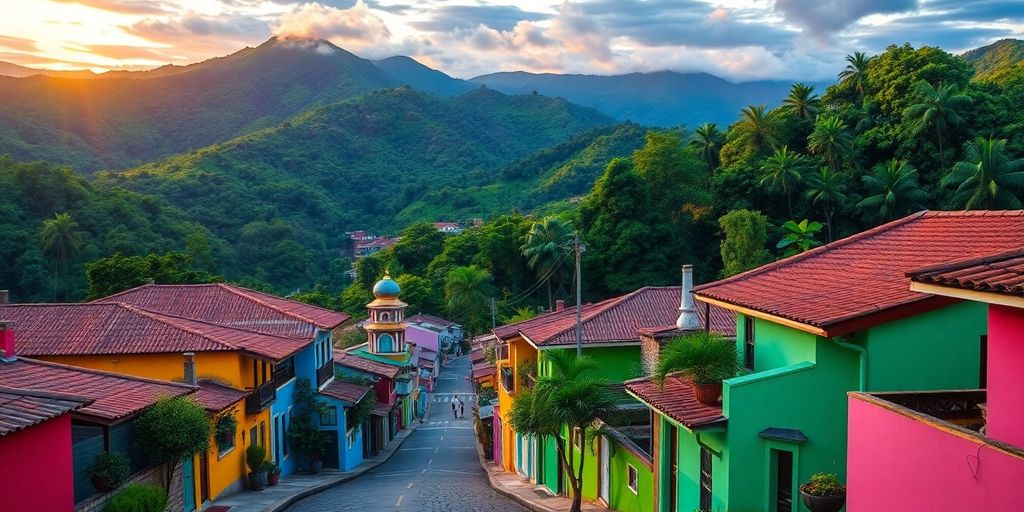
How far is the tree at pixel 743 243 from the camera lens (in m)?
45.6

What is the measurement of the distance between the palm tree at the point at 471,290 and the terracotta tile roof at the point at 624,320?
149 feet

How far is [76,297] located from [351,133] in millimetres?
94999

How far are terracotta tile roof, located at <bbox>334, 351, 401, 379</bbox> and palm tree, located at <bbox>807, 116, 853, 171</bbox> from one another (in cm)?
3043

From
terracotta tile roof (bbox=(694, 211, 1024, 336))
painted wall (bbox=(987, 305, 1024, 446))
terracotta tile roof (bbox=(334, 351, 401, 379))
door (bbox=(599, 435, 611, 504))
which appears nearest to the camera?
painted wall (bbox=(987, 305, 1024, 446))

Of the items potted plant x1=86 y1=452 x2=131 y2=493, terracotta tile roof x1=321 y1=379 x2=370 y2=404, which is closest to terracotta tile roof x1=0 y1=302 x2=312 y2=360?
terracotta tile roof x1=321 y1=379 x2=370 y2=404

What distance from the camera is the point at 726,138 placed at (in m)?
66.1

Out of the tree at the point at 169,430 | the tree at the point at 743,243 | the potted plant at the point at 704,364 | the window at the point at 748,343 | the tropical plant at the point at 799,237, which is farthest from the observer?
the tropical plant at the point at 799,237

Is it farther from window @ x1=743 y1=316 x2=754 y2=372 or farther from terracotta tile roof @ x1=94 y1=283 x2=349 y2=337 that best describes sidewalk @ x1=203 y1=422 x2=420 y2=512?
window @ x1=743 y1=316 x2=754 y2=372

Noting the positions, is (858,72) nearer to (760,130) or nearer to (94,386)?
(760,130)

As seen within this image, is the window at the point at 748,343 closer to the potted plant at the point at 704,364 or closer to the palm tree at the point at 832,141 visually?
the potted plant at the point at 704,364

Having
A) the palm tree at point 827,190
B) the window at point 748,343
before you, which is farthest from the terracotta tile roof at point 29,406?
the palm tree at point 827,190

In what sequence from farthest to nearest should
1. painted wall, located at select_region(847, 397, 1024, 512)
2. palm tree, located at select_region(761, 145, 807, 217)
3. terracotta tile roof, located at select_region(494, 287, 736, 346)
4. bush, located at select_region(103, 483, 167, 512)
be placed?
palm tree, located at select_region(761, 145, 807, 217) < terracotta tile roof, located at select_region(494, 287, 736, 346) < bush, located at select_region(103, 483, 167, 512) < painted wall, located at select_region(847, 397, 1024, 512)

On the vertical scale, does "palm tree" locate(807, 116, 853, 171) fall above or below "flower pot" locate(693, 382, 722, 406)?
above

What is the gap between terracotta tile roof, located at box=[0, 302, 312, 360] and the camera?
78.0 feet
